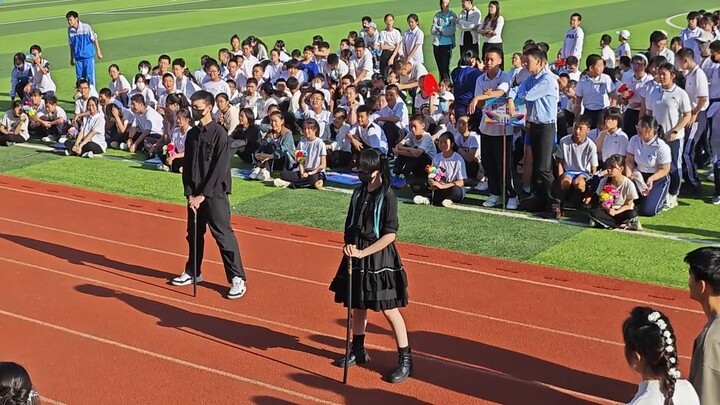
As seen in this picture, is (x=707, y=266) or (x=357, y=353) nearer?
(x=707, y=266)

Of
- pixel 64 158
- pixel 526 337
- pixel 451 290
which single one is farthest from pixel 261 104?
pixel 526 337

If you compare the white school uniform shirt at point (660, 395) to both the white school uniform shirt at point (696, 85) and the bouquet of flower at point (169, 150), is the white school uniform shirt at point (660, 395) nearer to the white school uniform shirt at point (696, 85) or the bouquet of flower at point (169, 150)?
the white school uniform shirt at point (696, 85)

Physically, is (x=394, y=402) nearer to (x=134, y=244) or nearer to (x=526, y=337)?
(x=526, y=337)

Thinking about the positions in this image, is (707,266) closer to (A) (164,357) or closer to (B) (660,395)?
(B) (660,395)

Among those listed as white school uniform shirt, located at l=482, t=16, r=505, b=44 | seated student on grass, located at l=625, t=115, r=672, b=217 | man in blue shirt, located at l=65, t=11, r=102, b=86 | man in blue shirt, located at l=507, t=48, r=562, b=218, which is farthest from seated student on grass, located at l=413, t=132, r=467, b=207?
man in blue shirt, located at l=65, t=11, r=102, b=86

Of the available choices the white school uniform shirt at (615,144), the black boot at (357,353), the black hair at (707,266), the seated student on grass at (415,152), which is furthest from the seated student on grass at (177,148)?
the black hair at (707,266)

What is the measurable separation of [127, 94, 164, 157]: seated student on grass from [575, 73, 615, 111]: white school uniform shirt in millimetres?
7904

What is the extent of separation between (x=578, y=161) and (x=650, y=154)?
98 centimetres

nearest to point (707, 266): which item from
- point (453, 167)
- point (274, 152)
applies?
point (453, 167)

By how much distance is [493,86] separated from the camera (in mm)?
14234

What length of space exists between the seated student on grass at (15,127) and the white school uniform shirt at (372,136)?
7464 mm

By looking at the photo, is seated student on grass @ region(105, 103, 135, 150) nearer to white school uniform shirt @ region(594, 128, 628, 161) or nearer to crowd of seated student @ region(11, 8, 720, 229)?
crowd of seated student @ region(11, 8, 720, 229)

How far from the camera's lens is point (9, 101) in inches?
928

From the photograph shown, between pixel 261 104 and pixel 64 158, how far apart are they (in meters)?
3.96
